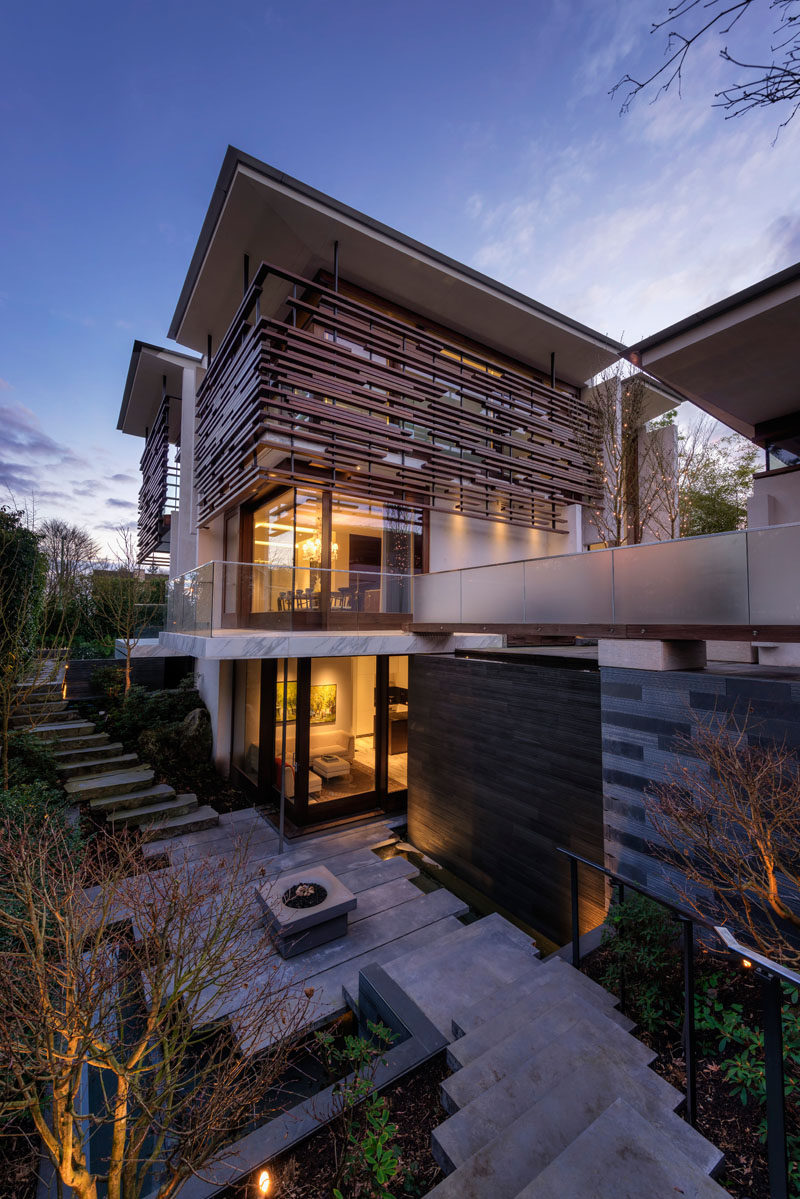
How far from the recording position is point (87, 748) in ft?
31.4

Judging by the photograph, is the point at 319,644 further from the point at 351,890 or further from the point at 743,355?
the point at 743,355

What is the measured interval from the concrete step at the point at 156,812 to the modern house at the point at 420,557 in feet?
4.64

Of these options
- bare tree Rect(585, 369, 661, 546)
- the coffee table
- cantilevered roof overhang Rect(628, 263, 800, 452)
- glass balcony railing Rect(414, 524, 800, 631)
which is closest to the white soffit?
cantilevered roof overhang Rect(628, 263, 800, 452)

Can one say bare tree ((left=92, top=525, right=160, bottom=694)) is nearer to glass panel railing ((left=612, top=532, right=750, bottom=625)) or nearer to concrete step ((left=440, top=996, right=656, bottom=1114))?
concrete step ((left=440, top=996, right=656, bottom=1114))

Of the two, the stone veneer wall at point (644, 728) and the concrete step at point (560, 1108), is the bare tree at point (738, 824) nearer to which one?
the stone veneer wall at point (644, 728)

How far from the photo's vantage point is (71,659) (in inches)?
496

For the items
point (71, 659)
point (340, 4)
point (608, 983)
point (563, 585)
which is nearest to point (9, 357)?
point (71, 659)

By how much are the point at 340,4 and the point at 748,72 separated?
5.98m

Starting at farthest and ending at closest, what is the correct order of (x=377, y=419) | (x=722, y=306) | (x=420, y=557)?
(x=420, y=557), (x=377, y=419), (x=722, y=306)

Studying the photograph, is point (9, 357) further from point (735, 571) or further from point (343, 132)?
point (735, 571)

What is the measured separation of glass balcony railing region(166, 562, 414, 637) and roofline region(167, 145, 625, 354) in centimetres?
522

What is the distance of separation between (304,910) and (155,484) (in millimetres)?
14468

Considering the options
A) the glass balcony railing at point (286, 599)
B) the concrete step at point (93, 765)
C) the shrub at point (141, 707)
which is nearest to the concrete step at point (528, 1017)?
the glass balcony railing at point (286, 599)

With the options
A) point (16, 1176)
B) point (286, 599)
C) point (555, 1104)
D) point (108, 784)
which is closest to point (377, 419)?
point (286, 599)
